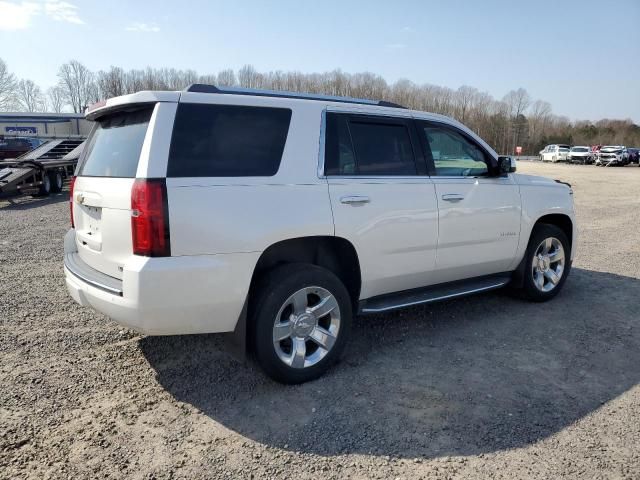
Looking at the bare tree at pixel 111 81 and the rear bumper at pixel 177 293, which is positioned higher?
the bare tree at pixel 111 81

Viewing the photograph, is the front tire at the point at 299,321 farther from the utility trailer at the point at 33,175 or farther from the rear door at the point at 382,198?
the utility trailer at the point at 33,175

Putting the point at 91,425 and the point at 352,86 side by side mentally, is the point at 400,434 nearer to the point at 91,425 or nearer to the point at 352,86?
the point at 91,425

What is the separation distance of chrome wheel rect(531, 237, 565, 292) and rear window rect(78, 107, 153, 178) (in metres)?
4.13

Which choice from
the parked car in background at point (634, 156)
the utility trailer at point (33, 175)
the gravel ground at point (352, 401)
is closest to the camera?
the gravel ground at point (352, 401)

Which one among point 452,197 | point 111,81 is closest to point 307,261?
point 452,197

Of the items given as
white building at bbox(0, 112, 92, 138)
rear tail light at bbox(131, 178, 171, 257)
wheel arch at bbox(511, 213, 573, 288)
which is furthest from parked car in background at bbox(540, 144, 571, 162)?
rear tail light at bbox(131, 178, 171, 257)

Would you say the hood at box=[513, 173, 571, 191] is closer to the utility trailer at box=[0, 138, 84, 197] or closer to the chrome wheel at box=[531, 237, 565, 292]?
the chrome wheel at box=[531, 237, 565, 292]

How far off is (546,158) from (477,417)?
61.0 meters

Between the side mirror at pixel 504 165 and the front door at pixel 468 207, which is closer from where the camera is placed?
the front door at pixel 468 207

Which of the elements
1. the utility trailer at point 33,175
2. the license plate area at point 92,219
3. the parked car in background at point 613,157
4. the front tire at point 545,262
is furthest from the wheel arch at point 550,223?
the parked car in background at point 613,157

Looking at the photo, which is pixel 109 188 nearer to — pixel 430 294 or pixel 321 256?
pixel 321 256

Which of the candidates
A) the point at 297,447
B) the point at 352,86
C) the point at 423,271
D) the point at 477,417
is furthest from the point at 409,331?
the point at 352,86

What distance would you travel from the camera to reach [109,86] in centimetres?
8362

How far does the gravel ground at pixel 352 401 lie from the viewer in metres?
2.73
